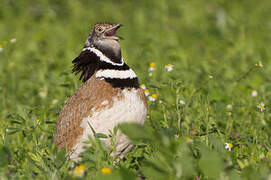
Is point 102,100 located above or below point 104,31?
below

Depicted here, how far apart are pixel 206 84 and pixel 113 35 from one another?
2.03 metres

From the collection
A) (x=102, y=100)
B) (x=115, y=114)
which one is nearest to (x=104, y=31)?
(x=102, y=100)

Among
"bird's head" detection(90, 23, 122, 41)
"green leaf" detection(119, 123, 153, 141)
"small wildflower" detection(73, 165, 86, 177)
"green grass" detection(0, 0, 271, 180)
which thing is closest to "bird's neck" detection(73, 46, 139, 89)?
"bird's head" detection(90, 23, 122, 41)

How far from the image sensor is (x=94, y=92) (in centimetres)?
418

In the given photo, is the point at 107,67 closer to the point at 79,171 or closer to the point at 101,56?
the point at 101,56

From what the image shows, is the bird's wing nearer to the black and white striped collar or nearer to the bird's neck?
the bird's neck

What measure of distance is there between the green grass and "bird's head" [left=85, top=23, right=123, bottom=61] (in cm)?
77

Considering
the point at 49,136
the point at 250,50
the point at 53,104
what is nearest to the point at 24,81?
the point at 53,104

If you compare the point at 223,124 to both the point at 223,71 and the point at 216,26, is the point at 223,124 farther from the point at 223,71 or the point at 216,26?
the point at 216,26

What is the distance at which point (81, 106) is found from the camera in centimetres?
421

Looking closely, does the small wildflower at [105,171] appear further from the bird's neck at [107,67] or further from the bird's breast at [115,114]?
the bird's neck at [107,67]

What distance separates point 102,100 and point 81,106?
0.24m

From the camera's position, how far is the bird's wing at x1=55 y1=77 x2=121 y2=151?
410 cm

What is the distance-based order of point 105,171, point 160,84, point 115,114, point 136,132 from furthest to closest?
1. point 160,84
2. point 115,114
3. point 105,171
4. point 136,132
